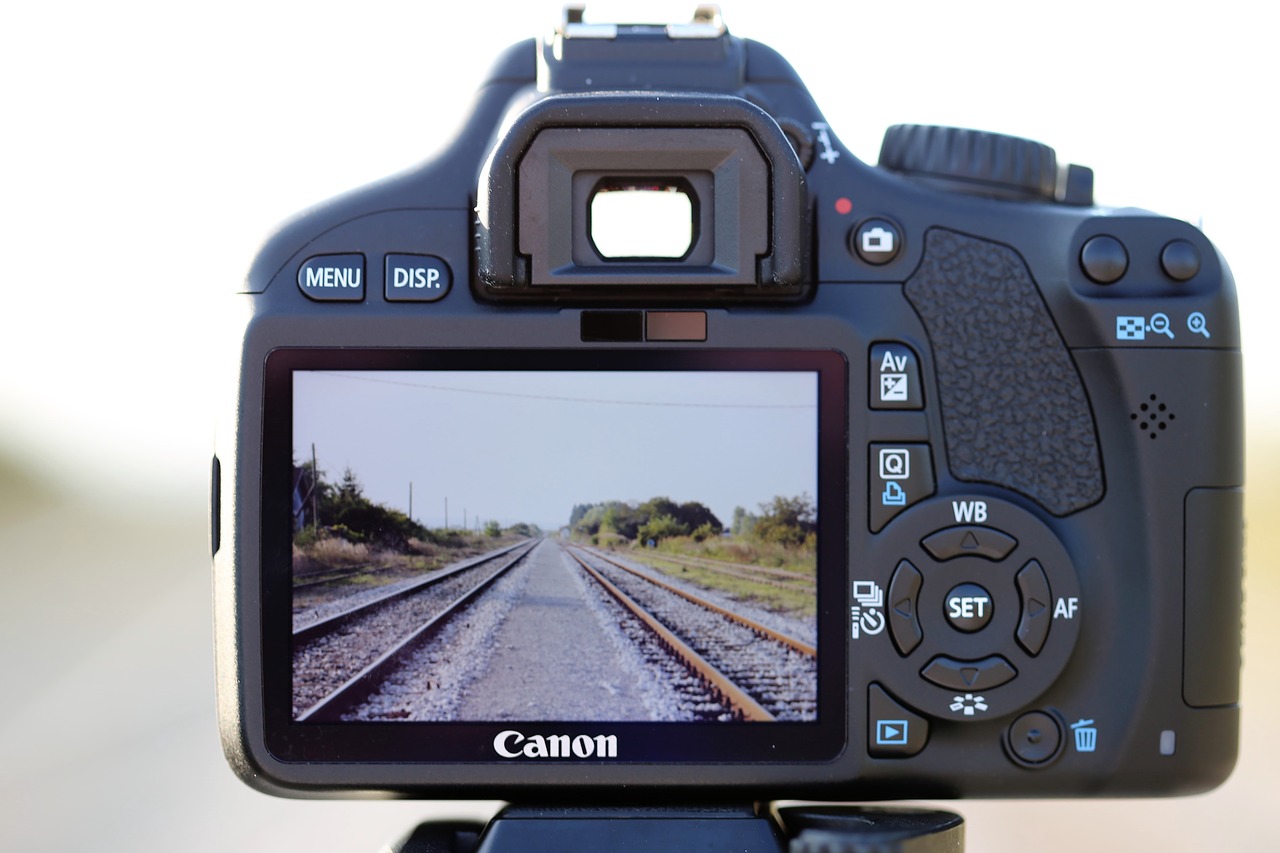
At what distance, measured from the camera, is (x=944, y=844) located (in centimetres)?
64

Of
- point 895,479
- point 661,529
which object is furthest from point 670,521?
point 895,479

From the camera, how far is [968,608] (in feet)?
2.11

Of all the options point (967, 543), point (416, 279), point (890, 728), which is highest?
point (416, 279)

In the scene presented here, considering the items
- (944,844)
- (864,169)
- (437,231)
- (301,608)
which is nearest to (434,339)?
Result: (437,231)

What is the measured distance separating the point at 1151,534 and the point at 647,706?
33 cm

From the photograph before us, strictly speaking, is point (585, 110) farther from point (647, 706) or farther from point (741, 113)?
point (647, 706)

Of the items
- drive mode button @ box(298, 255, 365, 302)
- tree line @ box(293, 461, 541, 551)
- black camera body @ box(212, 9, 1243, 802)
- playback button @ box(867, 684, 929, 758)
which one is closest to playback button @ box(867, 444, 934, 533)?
black camera body @ box(212, 9, 1243, 802)

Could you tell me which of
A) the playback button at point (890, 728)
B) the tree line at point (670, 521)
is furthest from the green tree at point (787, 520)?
the playback button at point (890, 728)

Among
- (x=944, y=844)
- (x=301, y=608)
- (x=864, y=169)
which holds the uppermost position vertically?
(x=864, y=169)

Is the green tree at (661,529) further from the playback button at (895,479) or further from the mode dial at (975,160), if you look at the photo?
the mode dial at (975,160)

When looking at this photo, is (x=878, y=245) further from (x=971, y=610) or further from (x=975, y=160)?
(x=971, y=610)

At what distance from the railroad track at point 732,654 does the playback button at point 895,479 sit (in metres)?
0.10

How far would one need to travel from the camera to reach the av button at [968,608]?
2.11 feet

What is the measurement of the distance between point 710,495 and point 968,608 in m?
0.18
